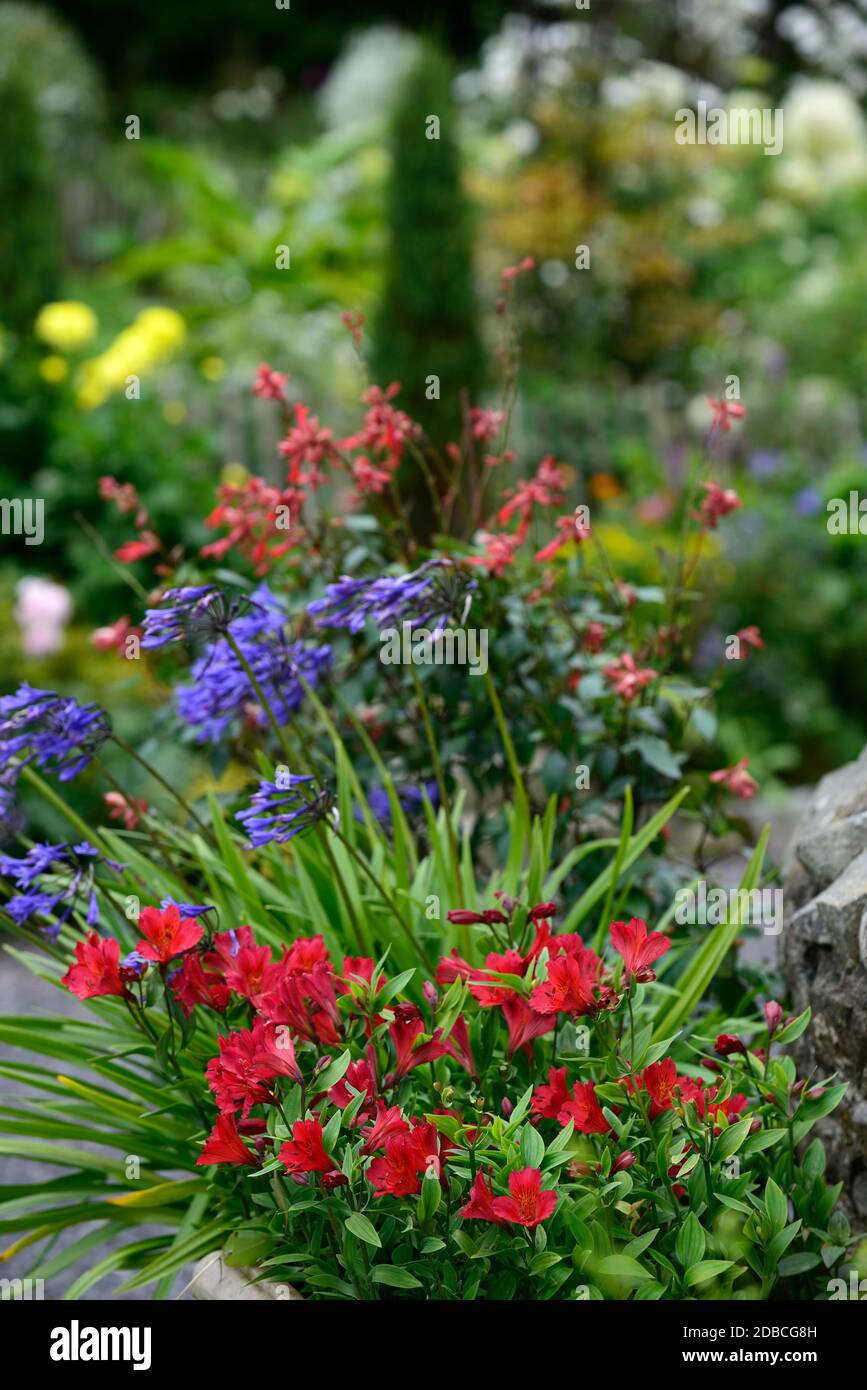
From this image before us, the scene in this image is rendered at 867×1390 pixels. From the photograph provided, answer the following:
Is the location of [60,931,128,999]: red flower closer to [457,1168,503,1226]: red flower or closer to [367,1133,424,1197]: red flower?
[367,1133,424,1197]: red flower

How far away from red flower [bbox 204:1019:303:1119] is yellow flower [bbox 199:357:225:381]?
21.5 feet

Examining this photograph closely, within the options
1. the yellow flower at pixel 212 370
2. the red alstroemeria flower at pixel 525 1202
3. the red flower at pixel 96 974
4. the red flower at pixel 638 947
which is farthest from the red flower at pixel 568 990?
the yellow flower at pixel 212 370

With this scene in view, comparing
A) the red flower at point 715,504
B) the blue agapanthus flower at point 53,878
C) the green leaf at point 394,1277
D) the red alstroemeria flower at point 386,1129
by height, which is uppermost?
the red flower at point 715,504

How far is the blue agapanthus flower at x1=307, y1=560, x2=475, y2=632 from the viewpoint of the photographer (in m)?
2.01

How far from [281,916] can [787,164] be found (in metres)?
11.0

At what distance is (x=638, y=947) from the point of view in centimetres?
173

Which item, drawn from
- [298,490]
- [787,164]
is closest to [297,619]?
[298,490]

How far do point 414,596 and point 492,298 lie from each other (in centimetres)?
880

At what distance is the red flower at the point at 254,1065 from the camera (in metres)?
1.69

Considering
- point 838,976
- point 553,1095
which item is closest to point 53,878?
point 553,1095

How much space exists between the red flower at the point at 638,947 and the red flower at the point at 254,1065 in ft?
1.40

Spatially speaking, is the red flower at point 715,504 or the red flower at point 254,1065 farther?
the red flower at point 715,504

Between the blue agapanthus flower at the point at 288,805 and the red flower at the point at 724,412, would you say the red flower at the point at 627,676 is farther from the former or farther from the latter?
the blue agapanthus flower at the point at 288,805

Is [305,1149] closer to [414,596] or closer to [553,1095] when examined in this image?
[553,1095]
